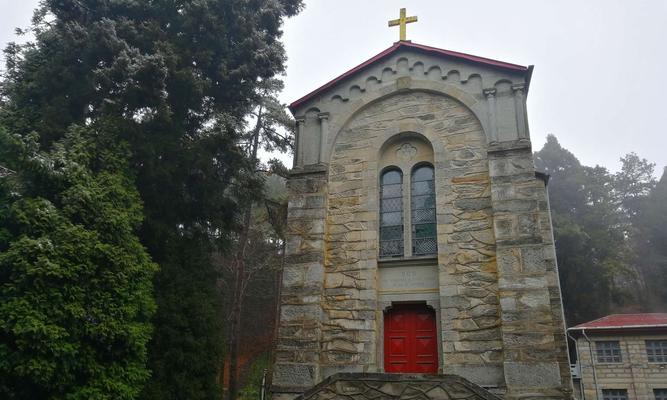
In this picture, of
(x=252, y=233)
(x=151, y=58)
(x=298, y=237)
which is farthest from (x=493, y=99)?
(x=252, y=233)

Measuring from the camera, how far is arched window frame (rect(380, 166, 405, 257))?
10.5 m

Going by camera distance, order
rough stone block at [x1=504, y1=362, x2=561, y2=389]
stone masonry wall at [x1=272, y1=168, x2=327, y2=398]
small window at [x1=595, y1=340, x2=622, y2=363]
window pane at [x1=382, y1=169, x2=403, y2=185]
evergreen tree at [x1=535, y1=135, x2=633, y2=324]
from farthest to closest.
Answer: evergreen tree at [x1=535, y1=135, x2=633, y2=324], small window at [x1=595, y1=340, x2=622, y2=363], window pane at [x1=382, y1=169, x2=403, y2=185], stone masonry wall at [x1=272, y1=168, x2=327, y2=398], rough stone block at [x1=504, y1=362, x2=561, y2=389]

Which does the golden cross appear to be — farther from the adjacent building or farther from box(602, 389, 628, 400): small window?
box(602, 389, 628, 400): small window

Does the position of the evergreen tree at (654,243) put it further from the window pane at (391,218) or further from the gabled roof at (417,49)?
the window pane at (391,218)

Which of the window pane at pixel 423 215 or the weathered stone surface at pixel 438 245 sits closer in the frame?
the weathered stone surface at pixel 438 245

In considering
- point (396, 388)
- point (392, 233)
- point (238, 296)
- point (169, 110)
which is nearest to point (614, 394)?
point (238, 296)

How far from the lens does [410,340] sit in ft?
32.6

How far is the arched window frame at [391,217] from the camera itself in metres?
10.5

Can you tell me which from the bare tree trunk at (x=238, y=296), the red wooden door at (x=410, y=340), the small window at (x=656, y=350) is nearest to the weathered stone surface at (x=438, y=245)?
the red wooden door at (x=410, y=340)

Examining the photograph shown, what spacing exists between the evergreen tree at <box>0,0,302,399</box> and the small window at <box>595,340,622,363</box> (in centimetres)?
2003

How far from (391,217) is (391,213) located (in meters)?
0.09

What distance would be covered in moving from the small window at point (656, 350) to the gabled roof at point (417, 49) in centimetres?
1881

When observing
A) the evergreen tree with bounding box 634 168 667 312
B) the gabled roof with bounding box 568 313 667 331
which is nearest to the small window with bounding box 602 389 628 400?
the gabled roof with bounding box 568 313 667 331

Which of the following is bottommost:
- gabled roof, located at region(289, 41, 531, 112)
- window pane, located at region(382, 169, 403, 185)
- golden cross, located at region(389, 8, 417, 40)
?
window pane, located at region(382, 169, 403, 185)
